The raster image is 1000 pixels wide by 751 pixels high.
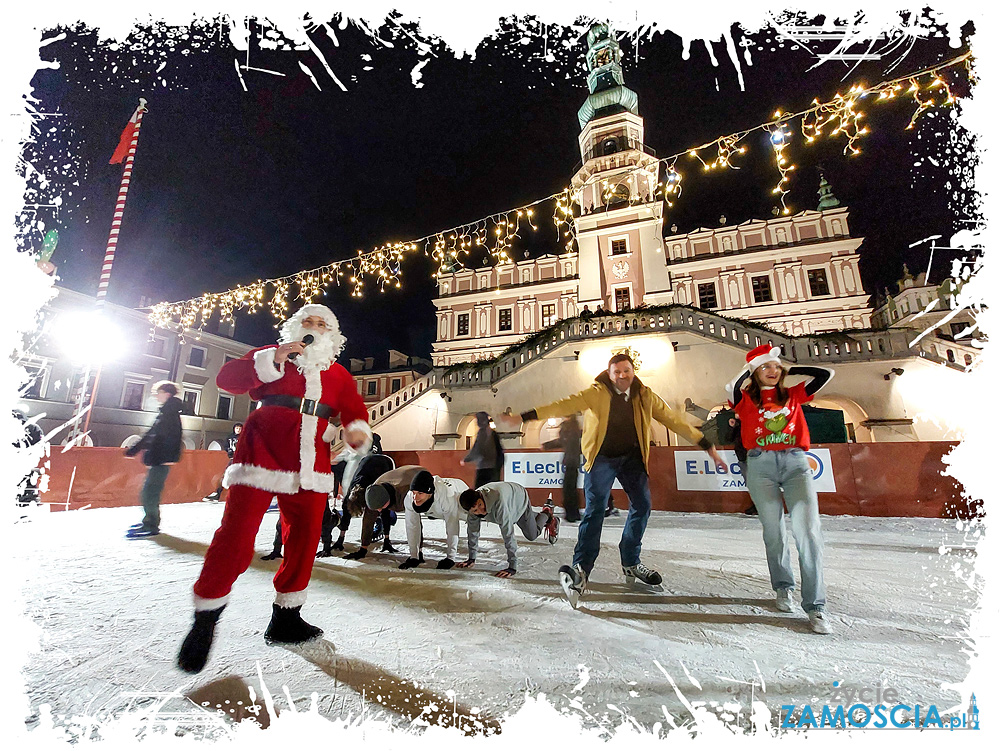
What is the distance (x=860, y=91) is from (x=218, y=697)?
8361 millimetres

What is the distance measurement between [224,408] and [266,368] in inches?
1141

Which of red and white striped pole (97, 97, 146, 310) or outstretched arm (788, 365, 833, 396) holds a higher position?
red and white striped pole (97, 97, 146, 310)

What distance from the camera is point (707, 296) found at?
907 inches

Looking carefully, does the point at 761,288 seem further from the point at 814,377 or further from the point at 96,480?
the point at 96,480

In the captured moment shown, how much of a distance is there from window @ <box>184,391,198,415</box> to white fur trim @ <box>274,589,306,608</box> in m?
28.2

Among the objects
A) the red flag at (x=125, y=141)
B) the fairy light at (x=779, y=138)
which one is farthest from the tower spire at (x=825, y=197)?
the red flag at (x=125, y=141)

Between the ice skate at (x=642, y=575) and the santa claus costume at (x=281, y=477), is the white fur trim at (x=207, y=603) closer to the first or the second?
the santa claus costume at (x=281, y=477)

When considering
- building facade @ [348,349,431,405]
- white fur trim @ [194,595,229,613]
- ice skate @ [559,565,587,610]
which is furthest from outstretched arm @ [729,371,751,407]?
building facade @ [348,349,431,405]

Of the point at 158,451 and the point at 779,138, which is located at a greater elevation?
the point at 779,138

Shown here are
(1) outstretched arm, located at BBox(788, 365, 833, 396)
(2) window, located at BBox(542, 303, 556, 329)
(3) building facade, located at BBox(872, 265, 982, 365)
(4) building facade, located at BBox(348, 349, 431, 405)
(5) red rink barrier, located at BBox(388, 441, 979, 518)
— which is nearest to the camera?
(1) outstretched arm, located at BBox(788, 365, 833, 396)

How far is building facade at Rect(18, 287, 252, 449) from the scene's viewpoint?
18219mm

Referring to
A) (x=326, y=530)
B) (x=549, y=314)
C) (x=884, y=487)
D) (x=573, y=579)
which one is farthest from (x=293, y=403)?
(x=549, y=314)

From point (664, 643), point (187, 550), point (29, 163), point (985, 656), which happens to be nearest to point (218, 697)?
point (664, 643)

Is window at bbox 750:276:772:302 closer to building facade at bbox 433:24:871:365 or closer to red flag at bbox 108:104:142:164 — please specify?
building facade at bbox 433:24:871:365
